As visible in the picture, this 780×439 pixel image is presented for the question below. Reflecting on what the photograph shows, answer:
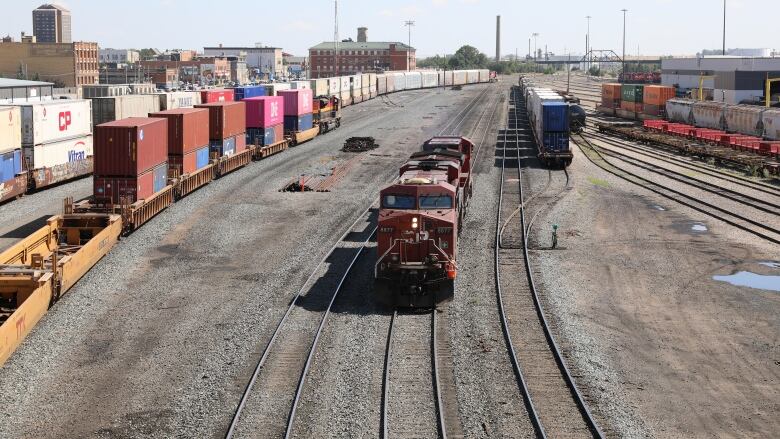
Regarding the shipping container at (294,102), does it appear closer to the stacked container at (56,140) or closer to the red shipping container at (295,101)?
the red shipping container at (295,101)

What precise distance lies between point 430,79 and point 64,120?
439ft

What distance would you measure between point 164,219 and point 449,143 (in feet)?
45.3

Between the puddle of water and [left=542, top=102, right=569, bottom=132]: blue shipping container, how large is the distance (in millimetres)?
26684

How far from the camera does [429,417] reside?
16859 millimetres

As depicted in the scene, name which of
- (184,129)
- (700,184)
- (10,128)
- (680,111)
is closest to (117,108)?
(184,129)

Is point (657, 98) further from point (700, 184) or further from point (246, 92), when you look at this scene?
point (246, 92)

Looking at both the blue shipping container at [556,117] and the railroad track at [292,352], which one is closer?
the railroad track at [292,352]

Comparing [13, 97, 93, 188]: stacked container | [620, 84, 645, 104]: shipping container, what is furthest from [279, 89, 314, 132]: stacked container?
[620, 84, 645, 104]: shipping container

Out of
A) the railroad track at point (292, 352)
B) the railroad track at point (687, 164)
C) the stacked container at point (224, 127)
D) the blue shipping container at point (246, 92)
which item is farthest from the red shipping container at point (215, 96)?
the railroad track at point (687, 164)

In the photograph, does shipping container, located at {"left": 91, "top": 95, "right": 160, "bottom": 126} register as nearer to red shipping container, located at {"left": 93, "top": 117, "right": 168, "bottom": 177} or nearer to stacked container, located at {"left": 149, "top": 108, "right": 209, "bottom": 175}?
stacked container, located at {"left": 149, "top": 108, "right": 209, "bottom": 175}

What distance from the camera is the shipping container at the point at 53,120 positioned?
40.4 meters

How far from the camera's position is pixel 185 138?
4119 cm

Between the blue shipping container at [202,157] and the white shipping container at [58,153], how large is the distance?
24.3 feet

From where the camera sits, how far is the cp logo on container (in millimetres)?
43753
